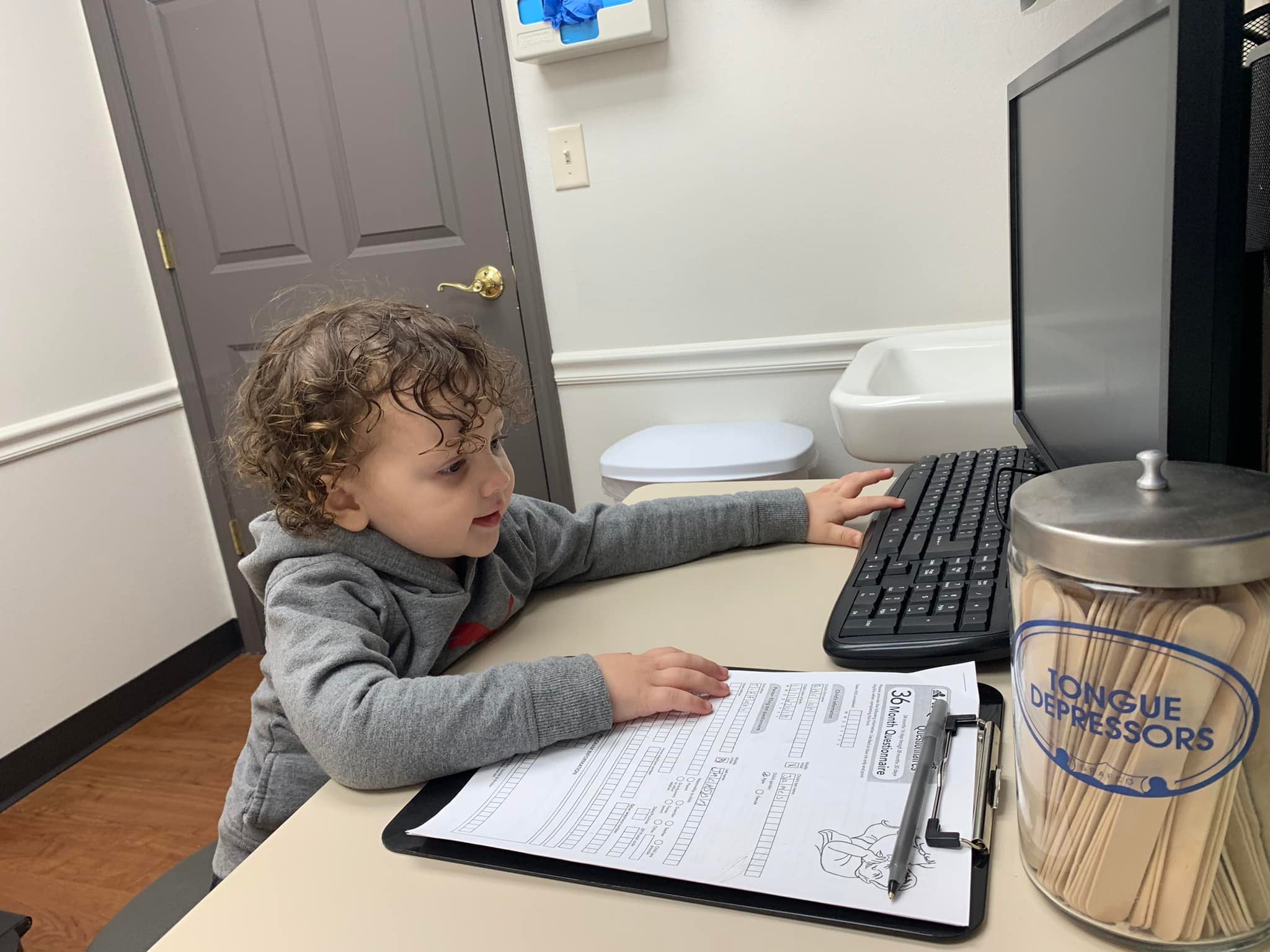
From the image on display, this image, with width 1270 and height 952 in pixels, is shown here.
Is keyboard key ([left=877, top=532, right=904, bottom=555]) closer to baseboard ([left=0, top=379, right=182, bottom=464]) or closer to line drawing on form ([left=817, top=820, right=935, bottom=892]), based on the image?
line drawing on form ([left=817, top=820, right=935, bottom=892])

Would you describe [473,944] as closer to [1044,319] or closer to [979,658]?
[979,658]

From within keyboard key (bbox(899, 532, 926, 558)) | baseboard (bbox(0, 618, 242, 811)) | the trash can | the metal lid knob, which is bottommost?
baseboard (bbox(0, 618, 242, 811))

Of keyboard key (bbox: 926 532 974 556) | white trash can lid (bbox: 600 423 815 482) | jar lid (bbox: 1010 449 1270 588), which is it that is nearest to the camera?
jar lid (bbox: 1010 449 1270 588)

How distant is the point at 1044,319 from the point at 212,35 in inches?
76.1

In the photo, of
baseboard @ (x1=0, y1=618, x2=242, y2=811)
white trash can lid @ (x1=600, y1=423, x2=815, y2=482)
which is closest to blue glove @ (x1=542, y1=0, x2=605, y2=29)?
white trash can lid @ (x1=600, y1=423, x2=815, y2=482)

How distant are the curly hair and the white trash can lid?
706 millimetres

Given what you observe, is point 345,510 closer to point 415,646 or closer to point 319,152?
point 415,646

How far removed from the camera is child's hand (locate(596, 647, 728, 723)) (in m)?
0.64

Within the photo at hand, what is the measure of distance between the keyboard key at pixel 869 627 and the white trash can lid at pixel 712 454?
78 centimetres

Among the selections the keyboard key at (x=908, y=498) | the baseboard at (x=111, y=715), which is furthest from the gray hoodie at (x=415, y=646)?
the baseboard at (x=111, y=715)

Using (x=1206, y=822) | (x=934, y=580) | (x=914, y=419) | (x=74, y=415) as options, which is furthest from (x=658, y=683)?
(x=74, y=415)

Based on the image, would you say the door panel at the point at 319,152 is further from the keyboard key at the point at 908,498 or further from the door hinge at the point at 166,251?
the keyboard key at the point at 908,498

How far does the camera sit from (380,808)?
1.98ft

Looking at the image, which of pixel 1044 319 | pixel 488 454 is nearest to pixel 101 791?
pixel 488 454
